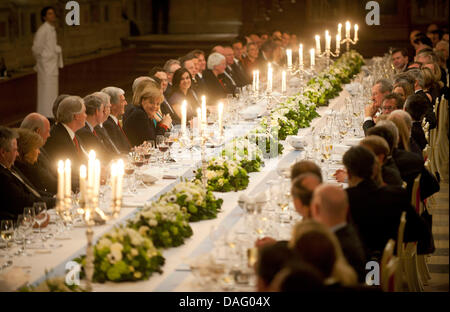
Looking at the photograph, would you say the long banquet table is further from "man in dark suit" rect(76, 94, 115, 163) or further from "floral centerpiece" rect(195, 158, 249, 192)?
"man in dark suit" rect(76, 94, 115, 163)

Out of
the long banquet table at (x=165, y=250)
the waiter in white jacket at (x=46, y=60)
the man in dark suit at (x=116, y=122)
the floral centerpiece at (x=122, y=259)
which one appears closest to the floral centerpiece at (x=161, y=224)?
the long banquet table at (x=165, y=250)

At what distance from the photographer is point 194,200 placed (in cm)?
543

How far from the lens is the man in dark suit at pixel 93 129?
7141 millimetres

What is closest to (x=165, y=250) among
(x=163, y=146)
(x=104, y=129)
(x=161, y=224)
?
(x=161, y=224)

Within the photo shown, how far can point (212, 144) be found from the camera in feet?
25.5

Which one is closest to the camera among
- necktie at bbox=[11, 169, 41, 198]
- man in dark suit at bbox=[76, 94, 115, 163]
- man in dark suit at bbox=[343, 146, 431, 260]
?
man in dark suit at bbox=[343, 146, 431, 260]

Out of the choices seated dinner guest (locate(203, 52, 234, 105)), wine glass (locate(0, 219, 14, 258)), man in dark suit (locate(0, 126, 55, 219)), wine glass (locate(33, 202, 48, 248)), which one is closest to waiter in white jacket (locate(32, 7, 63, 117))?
seated dinner guest (locate(203, 52, 234, 105))

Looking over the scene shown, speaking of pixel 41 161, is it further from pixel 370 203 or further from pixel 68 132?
pixel 370 203

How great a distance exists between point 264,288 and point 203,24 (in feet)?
66.8

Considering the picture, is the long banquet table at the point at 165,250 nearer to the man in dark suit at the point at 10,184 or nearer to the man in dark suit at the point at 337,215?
the man in dark suit at the point at 337,215

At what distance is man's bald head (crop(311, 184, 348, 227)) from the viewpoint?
4203 mm

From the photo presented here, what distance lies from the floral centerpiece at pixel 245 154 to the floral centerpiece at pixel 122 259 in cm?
239

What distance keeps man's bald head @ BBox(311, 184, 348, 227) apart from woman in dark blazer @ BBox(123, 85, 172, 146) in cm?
425

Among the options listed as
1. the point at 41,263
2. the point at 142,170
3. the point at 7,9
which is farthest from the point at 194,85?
the point at 41,263
